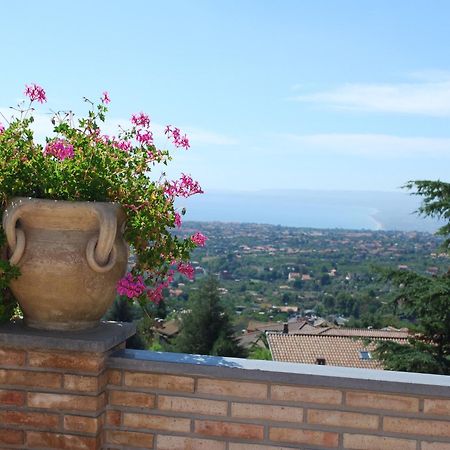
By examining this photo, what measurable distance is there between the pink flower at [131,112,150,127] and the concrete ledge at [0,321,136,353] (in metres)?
0.90

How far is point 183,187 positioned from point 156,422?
3.17ft

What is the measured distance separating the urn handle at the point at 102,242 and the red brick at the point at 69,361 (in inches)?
13.4

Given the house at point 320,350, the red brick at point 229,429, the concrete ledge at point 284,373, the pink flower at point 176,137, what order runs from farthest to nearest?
the house at point 320,350
the pink flower at point 176,137
the red brick at point 229,429
the concrete ledge at point 284,373

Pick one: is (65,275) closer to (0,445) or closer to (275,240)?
(0,445)

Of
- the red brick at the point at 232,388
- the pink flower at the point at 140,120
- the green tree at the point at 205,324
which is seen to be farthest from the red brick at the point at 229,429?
the green tree at the point at 205,324

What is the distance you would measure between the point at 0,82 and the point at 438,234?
11.3 meters

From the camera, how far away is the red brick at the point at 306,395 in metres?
2.36

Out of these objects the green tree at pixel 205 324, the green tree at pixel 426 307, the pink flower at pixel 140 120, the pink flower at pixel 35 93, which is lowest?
the green tree at pixel 205 324

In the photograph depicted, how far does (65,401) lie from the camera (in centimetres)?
242

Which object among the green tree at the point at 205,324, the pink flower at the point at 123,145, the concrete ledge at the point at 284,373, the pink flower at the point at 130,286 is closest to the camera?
the concrete ledge at the point at 284,373

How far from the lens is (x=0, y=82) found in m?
2.93

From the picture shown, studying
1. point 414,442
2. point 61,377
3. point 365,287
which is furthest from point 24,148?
point 365,287

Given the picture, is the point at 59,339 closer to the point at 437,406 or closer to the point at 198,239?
the point at 198,239

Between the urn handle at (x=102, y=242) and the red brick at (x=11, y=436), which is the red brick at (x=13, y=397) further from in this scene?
the urn handle at (x=102, y=242)
